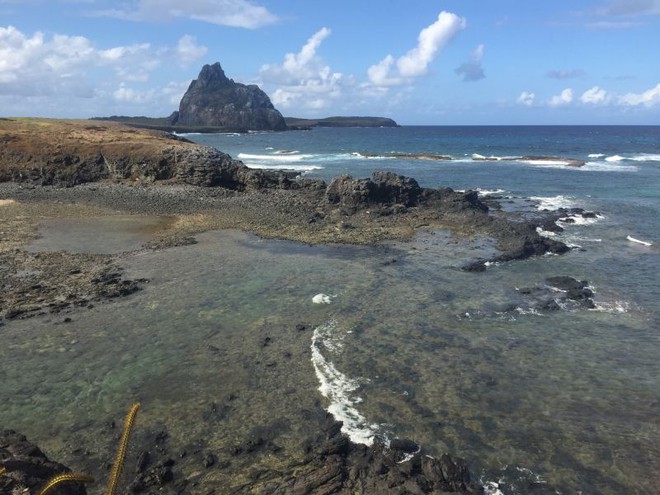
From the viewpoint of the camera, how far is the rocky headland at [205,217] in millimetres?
12414

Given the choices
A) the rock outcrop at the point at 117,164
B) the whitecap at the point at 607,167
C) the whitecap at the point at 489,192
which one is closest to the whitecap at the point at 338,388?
the rock outcrop at the point at 117,164

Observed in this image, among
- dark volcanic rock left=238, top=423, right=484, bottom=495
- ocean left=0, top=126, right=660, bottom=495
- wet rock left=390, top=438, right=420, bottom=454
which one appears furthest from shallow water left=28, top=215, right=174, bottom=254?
wet rock left=390, top=438, right=420, bottom=454

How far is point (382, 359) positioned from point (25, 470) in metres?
11.7

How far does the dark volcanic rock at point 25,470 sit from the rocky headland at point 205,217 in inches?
5.2

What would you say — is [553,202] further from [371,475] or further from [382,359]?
[371,475]

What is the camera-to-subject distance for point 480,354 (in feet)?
61.7

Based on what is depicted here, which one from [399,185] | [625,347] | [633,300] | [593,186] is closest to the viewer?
[625,347]

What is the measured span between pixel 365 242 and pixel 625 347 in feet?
58.2

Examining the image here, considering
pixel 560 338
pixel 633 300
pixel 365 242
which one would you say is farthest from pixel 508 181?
pixel 560 338

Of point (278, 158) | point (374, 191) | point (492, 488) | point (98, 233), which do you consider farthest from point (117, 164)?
point (492, 488)

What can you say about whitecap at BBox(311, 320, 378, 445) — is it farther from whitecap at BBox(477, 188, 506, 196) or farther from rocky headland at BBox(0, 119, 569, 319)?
whitecap at BBox(477, 188, 506, 196)

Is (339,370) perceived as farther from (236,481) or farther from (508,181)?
(508,181)

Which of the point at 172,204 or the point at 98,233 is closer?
the point at 98,233

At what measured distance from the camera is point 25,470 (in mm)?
9047
